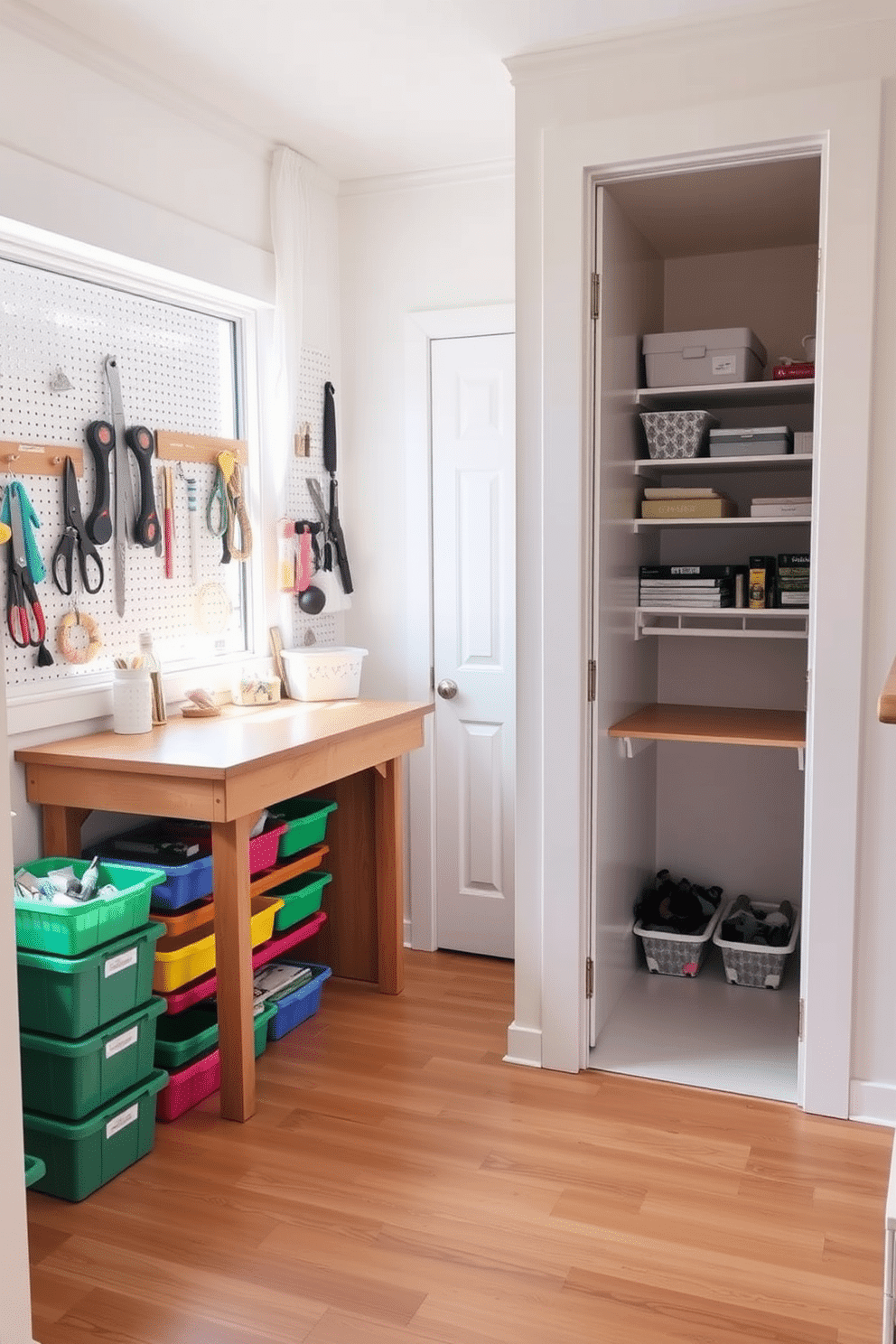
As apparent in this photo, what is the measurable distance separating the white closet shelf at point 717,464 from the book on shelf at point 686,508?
106 mm

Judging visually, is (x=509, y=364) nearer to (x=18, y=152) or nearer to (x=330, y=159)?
(x=330, y=159)

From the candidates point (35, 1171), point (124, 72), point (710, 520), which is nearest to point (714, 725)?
point (710, 520)

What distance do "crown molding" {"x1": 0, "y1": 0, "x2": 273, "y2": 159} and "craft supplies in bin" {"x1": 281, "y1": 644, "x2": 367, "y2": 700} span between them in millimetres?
1527

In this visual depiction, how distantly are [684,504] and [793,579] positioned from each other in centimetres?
38

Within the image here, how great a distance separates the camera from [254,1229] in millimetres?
2355

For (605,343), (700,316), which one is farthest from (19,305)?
(700,316)

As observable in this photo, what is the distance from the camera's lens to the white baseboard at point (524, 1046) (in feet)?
10.2

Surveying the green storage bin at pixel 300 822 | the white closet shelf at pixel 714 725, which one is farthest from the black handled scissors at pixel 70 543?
the white closet shelf at pixel 714 725

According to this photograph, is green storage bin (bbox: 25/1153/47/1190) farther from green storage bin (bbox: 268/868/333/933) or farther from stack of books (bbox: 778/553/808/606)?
stack of books (bbox: 778/553/808/606)

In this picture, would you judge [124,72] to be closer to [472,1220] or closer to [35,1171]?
[35,1171]

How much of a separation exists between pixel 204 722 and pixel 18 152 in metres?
1.48

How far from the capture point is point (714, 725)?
133 inches

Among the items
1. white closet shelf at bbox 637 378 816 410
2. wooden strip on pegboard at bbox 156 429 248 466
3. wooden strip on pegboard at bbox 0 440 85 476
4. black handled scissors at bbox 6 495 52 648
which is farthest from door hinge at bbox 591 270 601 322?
black handled scissors at bbox 6 495 52 648

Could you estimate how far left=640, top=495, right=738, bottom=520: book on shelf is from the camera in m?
3.33
